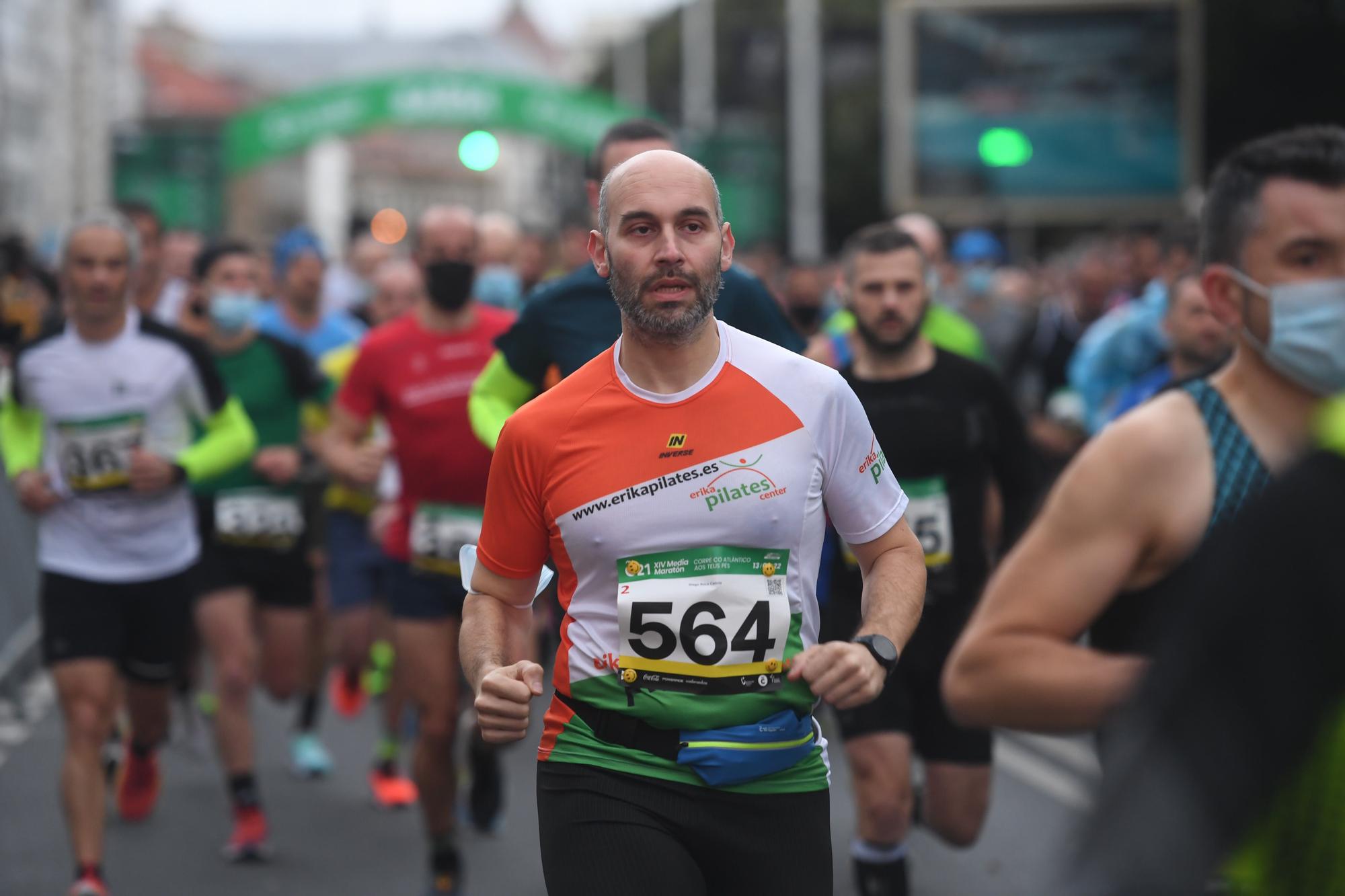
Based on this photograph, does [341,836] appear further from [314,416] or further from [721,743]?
[721,743]

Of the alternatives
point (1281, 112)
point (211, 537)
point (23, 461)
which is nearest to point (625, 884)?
point (23, 461)

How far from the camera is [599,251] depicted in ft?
12.8

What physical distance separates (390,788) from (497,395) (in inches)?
137

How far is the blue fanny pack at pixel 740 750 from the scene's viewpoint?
3.70 metres

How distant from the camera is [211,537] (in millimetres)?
8484

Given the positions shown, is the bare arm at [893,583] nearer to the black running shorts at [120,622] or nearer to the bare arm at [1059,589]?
the bare arm at [1059,589]

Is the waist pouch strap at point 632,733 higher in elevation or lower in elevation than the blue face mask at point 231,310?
lower

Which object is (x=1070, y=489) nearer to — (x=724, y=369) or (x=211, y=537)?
(x=724, y=369)

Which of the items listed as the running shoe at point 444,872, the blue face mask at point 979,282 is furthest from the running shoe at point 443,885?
the blue face mask at point 979,282

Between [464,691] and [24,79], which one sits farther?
[24,79]

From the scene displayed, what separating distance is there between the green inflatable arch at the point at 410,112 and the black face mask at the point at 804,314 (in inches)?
628

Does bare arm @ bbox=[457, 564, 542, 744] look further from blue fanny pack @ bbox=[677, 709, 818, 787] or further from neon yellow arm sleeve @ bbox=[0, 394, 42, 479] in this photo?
neon yellow arm sleeve @ bbox=[0, 394, 42, 479]

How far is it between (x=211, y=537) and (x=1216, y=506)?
20.5 feet

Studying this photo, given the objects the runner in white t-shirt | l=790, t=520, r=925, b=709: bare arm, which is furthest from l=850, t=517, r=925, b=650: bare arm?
the runner in white t-shirt
